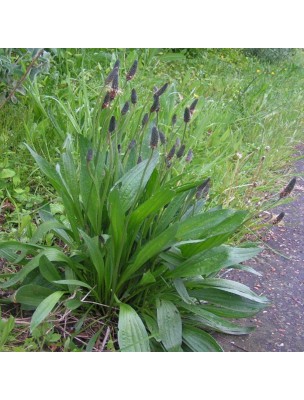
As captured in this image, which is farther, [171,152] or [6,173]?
[6,173]

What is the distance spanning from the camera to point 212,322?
192 centimetres

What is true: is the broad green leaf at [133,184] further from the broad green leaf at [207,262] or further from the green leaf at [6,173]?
the green leaf at [6,173]

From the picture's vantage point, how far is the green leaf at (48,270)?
71.5 inches

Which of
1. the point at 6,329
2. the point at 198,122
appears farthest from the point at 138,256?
the point at 198,122

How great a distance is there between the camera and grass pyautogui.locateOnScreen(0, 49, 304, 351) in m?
2.58

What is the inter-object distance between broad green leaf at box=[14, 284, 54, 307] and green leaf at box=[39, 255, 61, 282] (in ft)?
0.14

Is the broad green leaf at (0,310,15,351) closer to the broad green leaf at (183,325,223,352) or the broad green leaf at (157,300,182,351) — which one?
the broad green leaf at (157,300,182,351)

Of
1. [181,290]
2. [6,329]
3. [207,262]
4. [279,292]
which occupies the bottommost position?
[279,292]

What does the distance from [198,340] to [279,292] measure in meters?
0.66

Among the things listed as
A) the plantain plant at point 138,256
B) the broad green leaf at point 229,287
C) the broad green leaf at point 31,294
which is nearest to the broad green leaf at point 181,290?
the plantain plant at point 138,256

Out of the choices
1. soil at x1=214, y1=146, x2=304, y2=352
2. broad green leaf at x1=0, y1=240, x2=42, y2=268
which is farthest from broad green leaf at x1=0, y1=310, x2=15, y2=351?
soil at x1=214, y1=146, x2=304, y2=352

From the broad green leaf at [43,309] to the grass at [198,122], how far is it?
0.35ft

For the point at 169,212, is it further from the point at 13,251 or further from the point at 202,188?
the point at 13,251

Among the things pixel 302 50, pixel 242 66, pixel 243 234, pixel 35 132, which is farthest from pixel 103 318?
pixel 302 50
